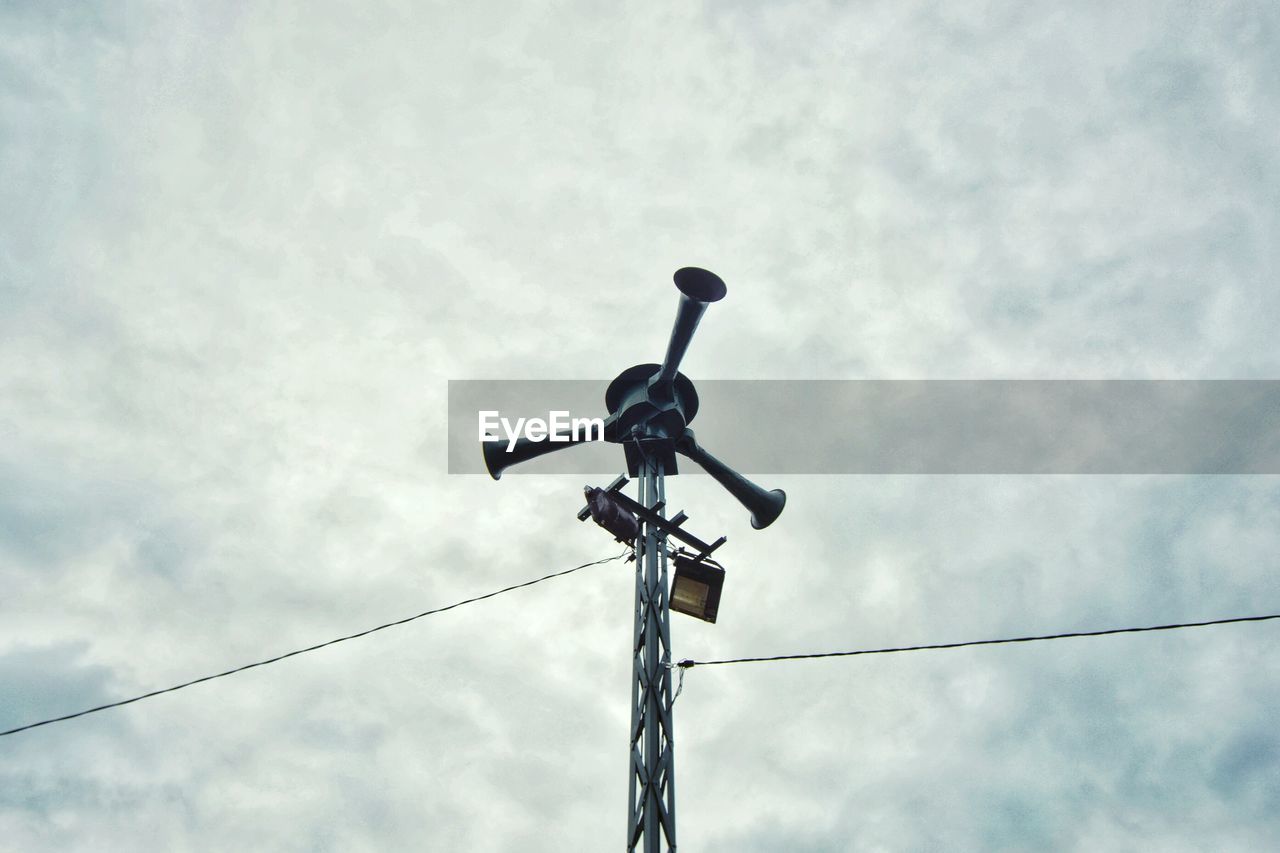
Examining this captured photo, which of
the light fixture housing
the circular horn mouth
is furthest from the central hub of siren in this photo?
the light fixture housing

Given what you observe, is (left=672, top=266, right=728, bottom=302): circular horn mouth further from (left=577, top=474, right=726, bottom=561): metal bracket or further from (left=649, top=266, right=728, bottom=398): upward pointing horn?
(left=577, top=474, right=726, bottom=561): metal bracket

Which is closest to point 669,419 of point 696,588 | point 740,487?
point 740,487

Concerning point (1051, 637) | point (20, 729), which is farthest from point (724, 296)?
point (20, 729)

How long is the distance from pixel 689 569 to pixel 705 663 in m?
0.89

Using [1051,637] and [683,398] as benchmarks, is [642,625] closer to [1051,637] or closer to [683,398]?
[683,398]

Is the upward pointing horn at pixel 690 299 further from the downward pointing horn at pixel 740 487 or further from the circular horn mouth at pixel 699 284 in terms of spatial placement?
the downward pointing horn at pixel 740 487

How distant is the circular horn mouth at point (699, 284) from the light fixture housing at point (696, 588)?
256 centimetres

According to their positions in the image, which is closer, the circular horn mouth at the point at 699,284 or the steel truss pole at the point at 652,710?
the steel truss pole at the point at 652,710

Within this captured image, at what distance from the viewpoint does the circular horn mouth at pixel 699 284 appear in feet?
23.7

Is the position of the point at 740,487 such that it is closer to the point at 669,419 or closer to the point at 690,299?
the point at 669,419

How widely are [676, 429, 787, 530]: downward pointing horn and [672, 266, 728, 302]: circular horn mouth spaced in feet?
4.97

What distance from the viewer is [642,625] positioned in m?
6.65

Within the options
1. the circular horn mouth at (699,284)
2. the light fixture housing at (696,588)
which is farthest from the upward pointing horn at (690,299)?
the light fixture housing at (696,588)

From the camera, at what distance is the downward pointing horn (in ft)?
26.3
